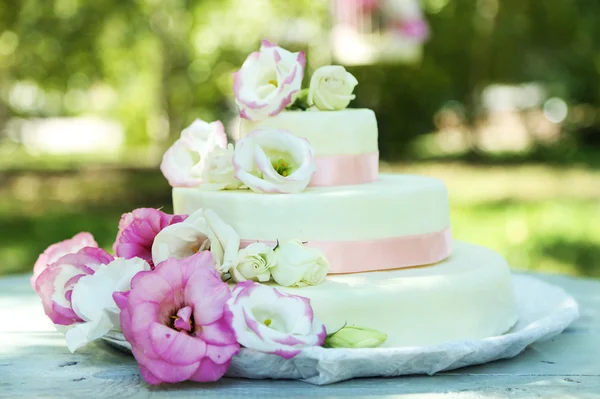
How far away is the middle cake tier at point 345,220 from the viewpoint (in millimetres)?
2305

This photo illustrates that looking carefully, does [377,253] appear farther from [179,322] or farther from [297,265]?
[179,322]

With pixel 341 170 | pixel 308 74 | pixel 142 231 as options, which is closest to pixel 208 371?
pixel 142 231

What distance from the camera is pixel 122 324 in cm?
200

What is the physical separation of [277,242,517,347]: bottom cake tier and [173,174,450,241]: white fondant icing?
12 centimetres

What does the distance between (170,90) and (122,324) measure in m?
9.51

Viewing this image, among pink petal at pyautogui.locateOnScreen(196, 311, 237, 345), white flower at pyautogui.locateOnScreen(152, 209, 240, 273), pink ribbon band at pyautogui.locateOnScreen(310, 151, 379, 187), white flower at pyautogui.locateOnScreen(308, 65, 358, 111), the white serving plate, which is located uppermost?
white flower at pyautogui.locateOnScreen(308, 65, 358, 111)

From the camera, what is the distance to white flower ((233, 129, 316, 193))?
2312 millimetres

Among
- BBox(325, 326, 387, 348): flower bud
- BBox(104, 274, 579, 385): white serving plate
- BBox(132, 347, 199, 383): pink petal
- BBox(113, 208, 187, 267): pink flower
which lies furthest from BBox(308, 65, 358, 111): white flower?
BBox(132, 347, 199, 383): pink petal

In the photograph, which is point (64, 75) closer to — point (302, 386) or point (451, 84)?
point (451, 84)

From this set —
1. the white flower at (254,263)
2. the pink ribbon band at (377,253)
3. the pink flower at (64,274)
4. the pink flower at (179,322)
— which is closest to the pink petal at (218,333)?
the pink flower at (179,322)

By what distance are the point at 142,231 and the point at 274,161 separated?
0.40 m

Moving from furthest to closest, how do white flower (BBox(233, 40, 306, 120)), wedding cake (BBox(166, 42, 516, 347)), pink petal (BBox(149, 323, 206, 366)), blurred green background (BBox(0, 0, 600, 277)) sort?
1. blurred green background (BBox(0, 0, 600, 277))
2. white flower (BBox(233, 40, 306, 120))
3. wedding cake (BBox(166, 42, 516, 347))
4. pink petal (BBox(149, 323, 206, 366))

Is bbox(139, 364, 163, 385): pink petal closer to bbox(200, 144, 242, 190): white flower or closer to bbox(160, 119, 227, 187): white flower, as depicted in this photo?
bbox(200, 144, 242, 190): white flower

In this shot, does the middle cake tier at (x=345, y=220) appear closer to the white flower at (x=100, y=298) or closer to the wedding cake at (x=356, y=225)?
the wedding cake at (x=356, y=225)
